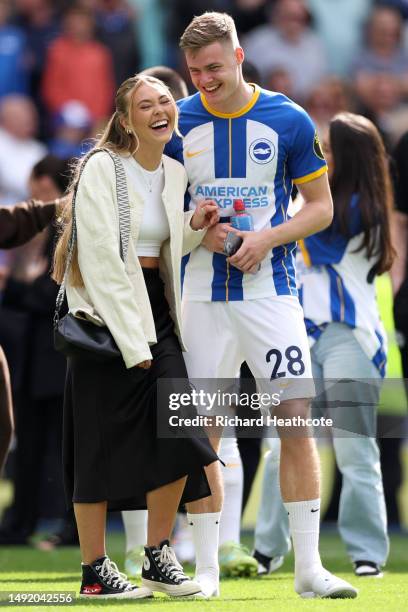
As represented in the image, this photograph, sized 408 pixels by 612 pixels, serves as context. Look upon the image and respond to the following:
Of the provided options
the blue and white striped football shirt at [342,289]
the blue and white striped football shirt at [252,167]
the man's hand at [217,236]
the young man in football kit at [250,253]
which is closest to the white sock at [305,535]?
the young man in football kit at [250,253]

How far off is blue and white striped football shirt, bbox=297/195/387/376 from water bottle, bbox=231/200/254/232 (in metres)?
1.40

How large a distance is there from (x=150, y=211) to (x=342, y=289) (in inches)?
69.2

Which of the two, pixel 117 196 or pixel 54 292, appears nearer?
pixel 117 196

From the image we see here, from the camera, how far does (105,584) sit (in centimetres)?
598

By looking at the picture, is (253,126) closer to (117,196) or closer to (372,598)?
(117,196)

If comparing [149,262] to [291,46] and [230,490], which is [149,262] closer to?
[230,490]

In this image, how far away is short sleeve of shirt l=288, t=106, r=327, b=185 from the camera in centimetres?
616

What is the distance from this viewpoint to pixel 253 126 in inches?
243

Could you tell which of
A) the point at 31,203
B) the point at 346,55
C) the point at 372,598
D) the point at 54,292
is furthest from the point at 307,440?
the point at 346,55

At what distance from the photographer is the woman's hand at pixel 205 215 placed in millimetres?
6164

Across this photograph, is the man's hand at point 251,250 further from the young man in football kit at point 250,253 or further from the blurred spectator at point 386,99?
the blurred spectator at point 386,99

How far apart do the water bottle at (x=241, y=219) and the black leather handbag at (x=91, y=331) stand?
507 millimetres

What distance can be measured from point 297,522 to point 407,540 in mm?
3800

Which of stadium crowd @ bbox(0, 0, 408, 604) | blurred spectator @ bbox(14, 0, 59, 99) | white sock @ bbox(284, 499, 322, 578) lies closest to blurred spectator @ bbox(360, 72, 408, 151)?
stadium crowd @ bbox(0, 0, 408, 604)
